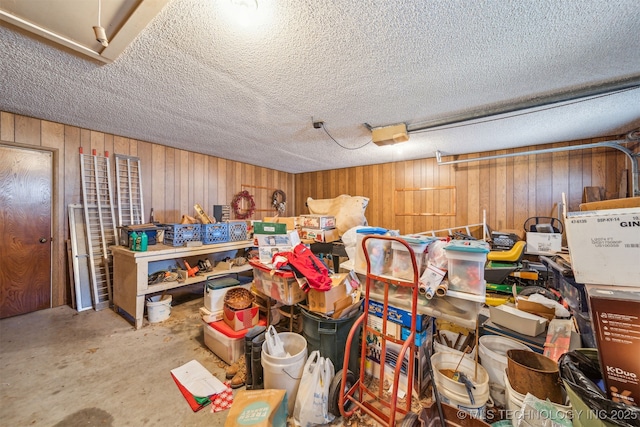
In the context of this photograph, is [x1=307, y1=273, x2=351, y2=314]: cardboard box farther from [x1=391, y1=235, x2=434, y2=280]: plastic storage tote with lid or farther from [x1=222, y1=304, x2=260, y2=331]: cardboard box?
[x1=222, y1=304, x2=260, y2=331]: cardboard box

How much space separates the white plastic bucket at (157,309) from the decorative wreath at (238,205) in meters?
2.29

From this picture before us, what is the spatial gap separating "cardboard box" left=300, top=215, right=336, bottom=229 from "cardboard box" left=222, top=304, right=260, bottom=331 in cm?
219

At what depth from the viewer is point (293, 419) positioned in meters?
1.43

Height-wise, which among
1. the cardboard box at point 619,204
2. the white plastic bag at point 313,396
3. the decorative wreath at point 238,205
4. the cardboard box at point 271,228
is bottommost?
the white plastic bag at point 313,396

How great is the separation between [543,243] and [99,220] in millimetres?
5926

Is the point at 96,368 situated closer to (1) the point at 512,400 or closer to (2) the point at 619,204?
(1) the point at 512,400

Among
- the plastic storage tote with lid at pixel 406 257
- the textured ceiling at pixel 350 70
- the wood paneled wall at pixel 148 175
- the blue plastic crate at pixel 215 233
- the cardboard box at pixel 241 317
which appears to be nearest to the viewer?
the textured ceiling at pixel 350 70

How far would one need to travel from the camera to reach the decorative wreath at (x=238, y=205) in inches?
186

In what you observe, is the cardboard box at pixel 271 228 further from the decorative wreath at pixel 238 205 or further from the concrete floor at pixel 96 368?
the decorative wreath at pixel 238 205

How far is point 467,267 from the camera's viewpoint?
1.37 meters

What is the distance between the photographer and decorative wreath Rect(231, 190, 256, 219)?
15.5 feet

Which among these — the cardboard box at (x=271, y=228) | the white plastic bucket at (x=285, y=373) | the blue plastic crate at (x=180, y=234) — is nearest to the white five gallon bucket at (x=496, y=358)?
the white plastic bucket at (x=285, y=373)

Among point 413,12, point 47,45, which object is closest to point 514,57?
point 413,12

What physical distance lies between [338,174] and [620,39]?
14.1 feet
